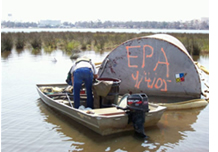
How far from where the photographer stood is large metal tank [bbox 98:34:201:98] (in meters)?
10.2

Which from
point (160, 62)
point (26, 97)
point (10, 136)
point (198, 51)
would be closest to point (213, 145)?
point (10, 136)

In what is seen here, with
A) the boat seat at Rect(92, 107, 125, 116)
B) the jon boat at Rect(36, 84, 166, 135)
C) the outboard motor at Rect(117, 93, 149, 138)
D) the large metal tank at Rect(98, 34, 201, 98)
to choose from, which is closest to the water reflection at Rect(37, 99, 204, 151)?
the jon boat at Rect(36, 84, 166, 135)

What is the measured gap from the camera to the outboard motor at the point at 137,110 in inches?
277

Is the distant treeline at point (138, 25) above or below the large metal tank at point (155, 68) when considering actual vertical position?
above

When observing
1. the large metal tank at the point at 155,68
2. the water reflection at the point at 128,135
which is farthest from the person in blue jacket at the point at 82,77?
the large metal tank at the point at 155,68

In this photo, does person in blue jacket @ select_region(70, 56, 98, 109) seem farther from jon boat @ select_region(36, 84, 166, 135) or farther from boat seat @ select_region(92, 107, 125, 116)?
boat seat @ select_region(92, 107, 125, 116)

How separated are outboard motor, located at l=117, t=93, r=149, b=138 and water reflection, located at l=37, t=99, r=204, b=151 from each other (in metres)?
0.27

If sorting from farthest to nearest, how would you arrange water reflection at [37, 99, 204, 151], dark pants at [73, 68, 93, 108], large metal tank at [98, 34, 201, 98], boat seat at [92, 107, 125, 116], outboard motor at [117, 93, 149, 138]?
large metal tank at [98, 34, 201, 98]
dark pants at [73, 68, 93, 108]
boat seat at [92, 107, 125, 116]
outboard motor at [117, 93, 149, 138]
water reflection at [37, 99, 204, 151]

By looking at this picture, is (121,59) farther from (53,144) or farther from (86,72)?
(53,144)

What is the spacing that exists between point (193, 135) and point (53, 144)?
127 inches

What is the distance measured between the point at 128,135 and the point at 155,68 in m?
3.66

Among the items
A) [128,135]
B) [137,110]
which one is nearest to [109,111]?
[128,135]

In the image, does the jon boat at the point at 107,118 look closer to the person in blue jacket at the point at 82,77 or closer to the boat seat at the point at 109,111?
the boat seat at the point at 109,111

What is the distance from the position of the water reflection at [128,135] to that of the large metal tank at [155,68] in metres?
1.30
